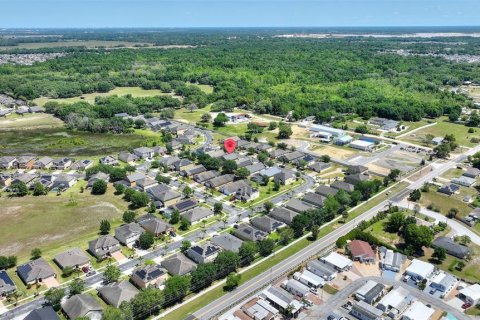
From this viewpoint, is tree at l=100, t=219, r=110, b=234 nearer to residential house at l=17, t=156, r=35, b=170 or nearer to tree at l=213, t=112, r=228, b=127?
residential house at l=17, t=156, r=35, b=170

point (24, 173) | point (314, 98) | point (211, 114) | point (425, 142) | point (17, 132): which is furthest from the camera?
point (314, 98)

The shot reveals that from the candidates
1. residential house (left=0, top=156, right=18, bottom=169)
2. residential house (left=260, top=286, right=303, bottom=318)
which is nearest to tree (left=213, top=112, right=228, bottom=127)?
residential house (left=0, top=156, right=18, bottom=169)

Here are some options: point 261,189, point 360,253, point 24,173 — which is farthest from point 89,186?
point 360,253

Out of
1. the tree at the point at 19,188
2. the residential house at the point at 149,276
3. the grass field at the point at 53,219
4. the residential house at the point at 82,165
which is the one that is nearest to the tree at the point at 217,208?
the grass field at the point at 53,219

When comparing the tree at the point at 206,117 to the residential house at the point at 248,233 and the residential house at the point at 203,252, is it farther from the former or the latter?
the residential house at the point at 203,252

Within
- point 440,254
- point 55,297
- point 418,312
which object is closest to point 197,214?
point 55,297

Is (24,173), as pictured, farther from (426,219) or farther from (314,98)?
(314,98)
